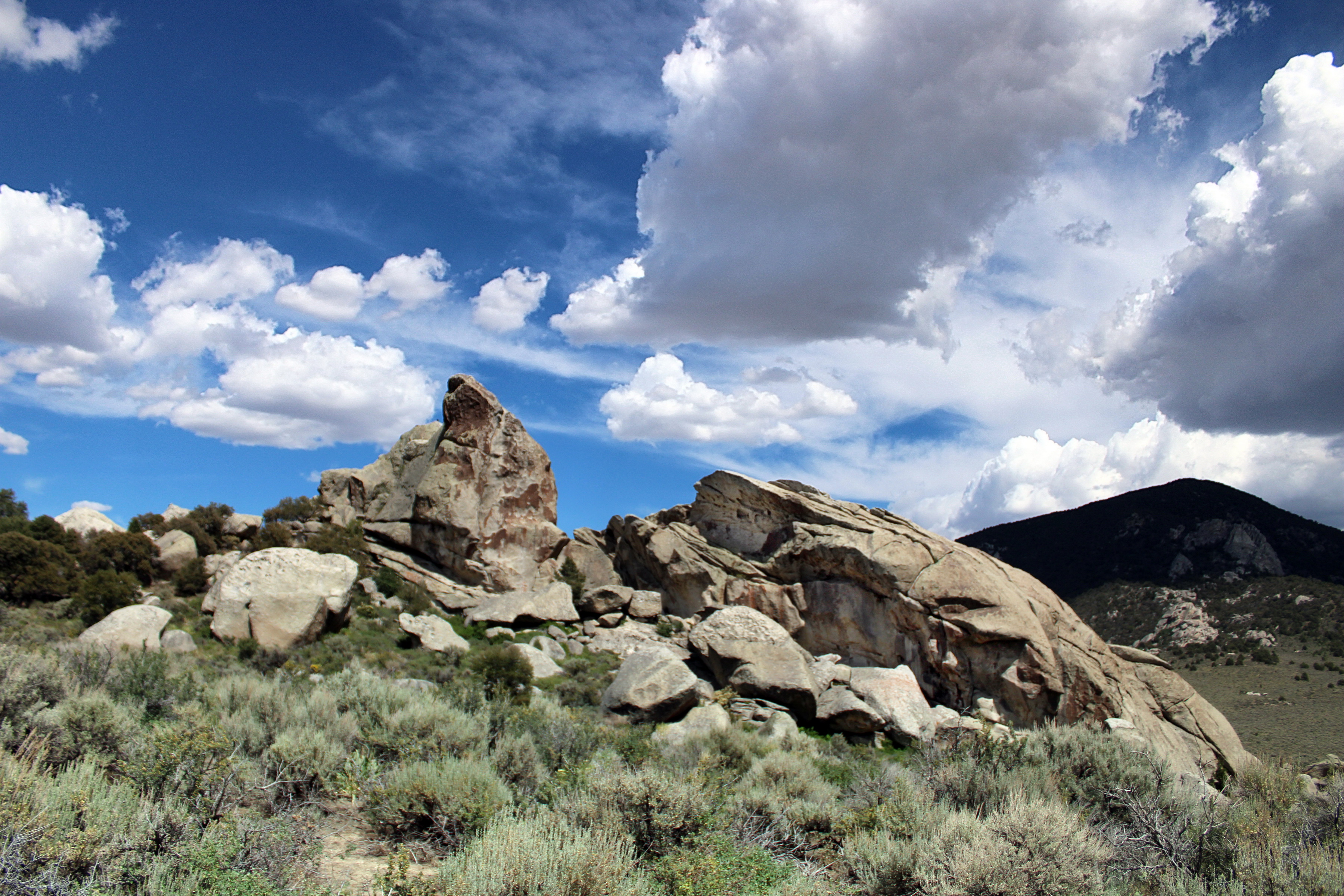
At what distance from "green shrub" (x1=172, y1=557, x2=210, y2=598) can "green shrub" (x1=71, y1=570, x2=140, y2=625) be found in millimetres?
2034

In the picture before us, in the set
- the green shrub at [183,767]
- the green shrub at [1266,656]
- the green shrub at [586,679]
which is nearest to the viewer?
the green shrub at [183,767]

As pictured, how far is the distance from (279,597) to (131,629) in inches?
131

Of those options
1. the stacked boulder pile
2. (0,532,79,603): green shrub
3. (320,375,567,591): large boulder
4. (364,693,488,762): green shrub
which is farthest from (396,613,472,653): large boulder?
(364,693,488,762): green shrub

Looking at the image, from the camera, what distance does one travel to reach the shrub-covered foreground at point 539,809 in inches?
193

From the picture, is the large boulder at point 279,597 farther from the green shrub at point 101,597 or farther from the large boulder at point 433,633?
the green shrub at point 101,597

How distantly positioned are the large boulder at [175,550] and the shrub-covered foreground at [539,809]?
17196mm

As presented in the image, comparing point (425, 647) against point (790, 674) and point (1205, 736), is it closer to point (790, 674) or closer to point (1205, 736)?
point (790, 674)

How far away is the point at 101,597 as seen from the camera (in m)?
21.0

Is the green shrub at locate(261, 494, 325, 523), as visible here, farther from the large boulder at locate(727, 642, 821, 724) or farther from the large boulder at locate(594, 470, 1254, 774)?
the large boulder at locate(727, 642, 821, 724)

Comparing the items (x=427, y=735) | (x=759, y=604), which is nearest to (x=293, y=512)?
(x=759, y=604)

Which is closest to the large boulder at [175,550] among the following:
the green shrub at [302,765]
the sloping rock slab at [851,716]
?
the green shrub at [302,765]

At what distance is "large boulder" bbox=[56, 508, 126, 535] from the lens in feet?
91.5

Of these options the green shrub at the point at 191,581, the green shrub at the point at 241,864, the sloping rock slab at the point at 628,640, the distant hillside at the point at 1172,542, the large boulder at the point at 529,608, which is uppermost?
the distant hillside at the point at 1172,542

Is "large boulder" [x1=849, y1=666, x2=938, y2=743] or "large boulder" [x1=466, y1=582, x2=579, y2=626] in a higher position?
"large boulder" [x1=466, y1=582, x2=579, y2=626]
